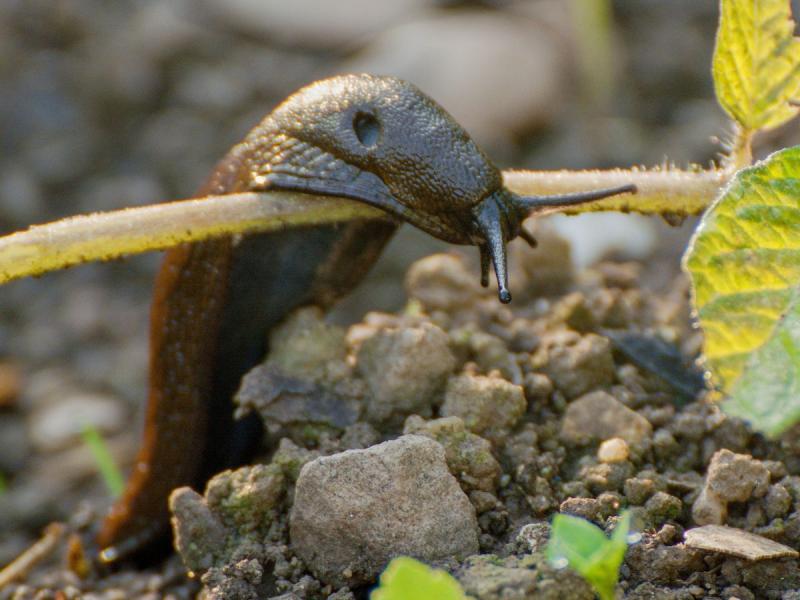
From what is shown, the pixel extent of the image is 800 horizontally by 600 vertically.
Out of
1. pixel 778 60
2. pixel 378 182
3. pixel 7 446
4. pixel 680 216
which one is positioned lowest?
pixel 7 446

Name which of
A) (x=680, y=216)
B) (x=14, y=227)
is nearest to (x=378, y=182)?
(x=680, y=216)

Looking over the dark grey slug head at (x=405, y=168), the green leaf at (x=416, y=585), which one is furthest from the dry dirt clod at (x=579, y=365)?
the green leaf at (x=416, y=585)

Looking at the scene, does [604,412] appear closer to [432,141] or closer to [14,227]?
[432,141]

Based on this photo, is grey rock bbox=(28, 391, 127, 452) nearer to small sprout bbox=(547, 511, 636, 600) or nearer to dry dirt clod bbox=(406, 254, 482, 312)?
dry dirt clod bbox=(406, 254, 482, 312)

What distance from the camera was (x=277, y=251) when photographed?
303 centimetres

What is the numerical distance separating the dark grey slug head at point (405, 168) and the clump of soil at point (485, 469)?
31cm

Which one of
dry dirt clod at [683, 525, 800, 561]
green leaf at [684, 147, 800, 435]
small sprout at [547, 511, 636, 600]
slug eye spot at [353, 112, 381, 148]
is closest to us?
small sprout at [547, 511, 636, 600]

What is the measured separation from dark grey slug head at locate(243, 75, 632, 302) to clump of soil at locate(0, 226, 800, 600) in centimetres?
31

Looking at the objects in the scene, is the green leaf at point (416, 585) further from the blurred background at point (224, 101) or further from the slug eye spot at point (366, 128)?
the blurred background at point (224, 101)

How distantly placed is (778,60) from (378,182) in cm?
107

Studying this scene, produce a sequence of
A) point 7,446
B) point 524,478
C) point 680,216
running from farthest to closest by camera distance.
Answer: point 7,446 < point 680,216 < point 524,478

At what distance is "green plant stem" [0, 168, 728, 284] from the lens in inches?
95.1

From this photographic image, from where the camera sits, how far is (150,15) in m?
5.68

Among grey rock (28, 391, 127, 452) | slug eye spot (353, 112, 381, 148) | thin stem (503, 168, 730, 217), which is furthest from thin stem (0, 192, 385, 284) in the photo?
grey rock (28, 391, 127, 452)
